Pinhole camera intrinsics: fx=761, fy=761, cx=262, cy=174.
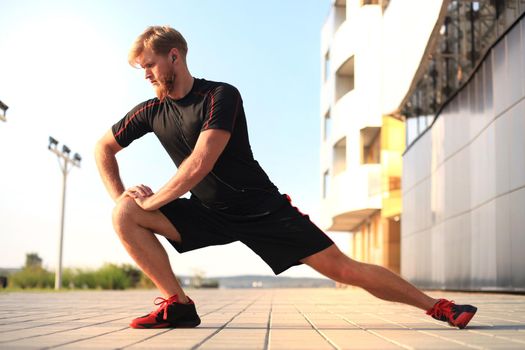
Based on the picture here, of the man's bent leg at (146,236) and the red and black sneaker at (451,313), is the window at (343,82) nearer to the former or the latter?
the red and black sneaker at (451,313)

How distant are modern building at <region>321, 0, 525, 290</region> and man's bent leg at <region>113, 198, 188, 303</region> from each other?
382 inches

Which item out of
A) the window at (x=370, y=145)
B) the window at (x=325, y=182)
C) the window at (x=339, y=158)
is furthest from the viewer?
the window at (x=325, y=182)

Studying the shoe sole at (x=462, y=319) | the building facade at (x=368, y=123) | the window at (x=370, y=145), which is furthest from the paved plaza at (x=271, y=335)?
the window at (x=370, y=145)

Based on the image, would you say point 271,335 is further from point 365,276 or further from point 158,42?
point 158,42

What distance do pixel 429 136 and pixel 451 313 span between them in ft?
61.1

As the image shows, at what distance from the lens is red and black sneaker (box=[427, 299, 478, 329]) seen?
5.11m

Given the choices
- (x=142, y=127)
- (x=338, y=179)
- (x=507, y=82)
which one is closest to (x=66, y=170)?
(x=338, y=179)

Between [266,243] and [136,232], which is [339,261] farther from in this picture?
[136,232]

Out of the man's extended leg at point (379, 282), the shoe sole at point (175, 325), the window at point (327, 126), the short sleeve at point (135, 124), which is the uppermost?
the window at point (327, 126)

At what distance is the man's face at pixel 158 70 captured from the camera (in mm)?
4914

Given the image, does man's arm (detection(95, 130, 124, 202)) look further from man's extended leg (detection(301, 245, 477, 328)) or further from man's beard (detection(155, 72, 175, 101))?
man's extended leg (detection(301, 245, 477, 328))

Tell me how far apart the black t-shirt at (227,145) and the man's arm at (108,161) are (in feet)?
1.78

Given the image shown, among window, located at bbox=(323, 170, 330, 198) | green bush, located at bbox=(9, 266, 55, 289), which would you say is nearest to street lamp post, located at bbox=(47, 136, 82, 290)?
green bush, located at bbox=(9, 266, 55, 289)

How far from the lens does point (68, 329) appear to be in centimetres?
530
